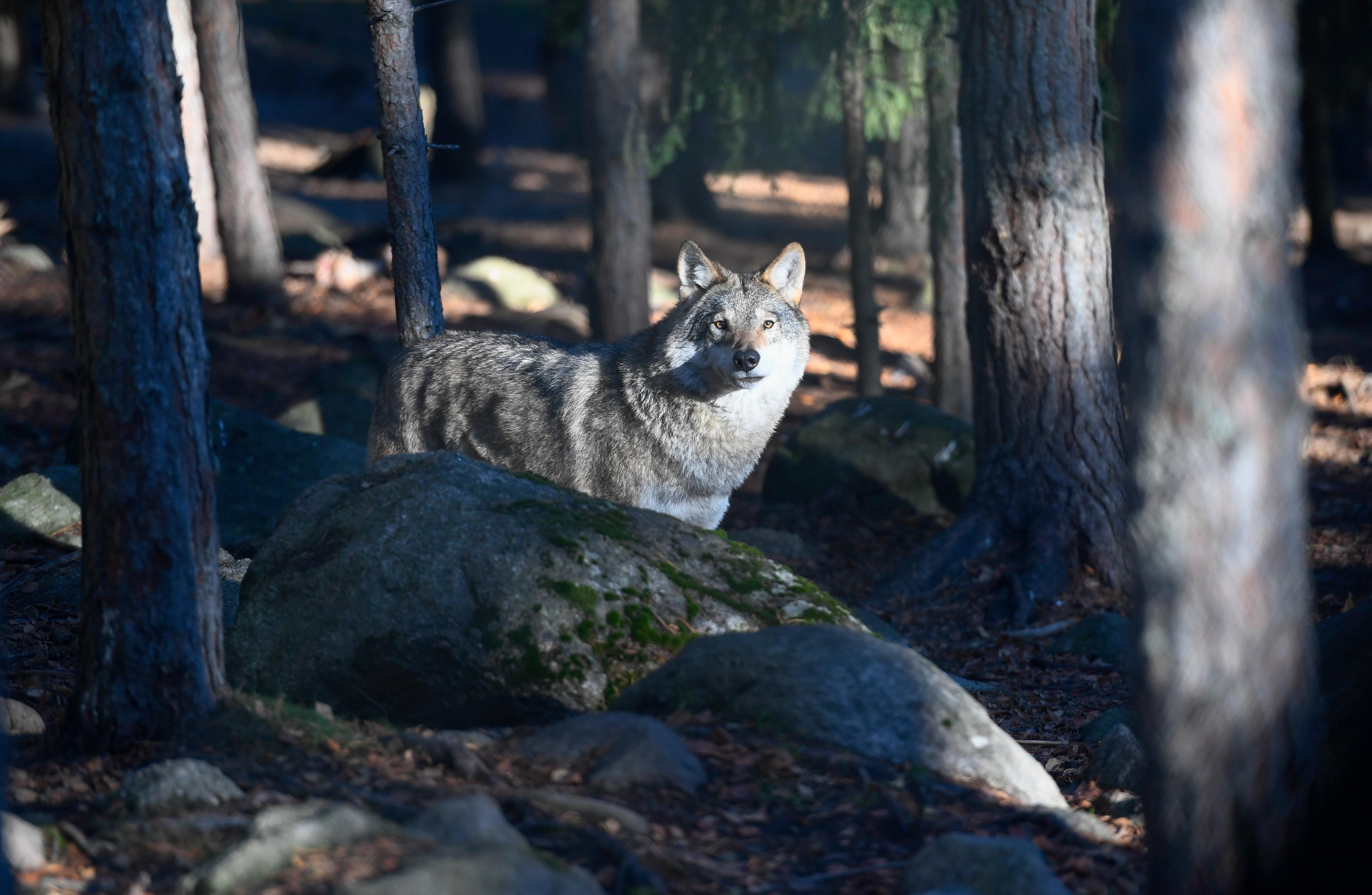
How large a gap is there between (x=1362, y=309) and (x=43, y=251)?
2045cm

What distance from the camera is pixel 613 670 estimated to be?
15.7 feet

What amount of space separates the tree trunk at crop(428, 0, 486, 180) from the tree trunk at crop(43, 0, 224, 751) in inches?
834

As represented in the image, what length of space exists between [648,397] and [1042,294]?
9.88ft

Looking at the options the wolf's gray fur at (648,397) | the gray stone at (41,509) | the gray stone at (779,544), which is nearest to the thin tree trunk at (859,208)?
the gray stone at (779,544)

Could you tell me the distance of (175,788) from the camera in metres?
3.65

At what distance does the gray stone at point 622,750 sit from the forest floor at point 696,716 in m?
0.07

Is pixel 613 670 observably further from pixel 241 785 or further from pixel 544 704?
pixel 241 785

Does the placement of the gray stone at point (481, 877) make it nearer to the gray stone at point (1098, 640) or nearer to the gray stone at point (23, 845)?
the gray stone at point (23, 845)

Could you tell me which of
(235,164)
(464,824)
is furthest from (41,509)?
(235,164)

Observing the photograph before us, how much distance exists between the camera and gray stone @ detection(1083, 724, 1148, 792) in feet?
16.1

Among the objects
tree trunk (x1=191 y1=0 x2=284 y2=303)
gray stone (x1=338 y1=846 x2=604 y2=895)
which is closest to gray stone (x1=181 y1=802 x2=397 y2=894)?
gray stone (x1=338 y1=846 x2=604 y2=895)

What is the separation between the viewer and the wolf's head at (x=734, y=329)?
685 centimetres

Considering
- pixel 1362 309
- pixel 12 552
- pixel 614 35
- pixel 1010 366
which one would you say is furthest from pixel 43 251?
pixel 1362 309

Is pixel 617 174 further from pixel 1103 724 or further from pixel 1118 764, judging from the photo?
pixel 1118 764
